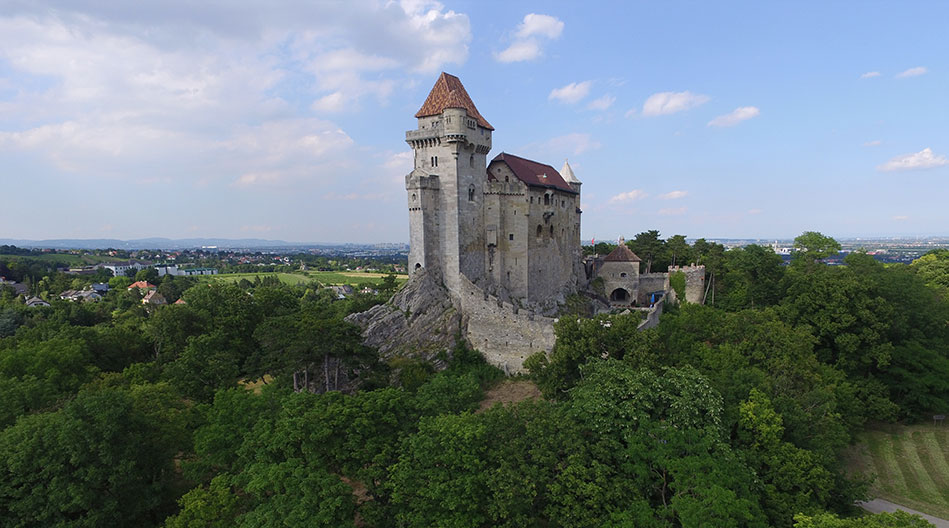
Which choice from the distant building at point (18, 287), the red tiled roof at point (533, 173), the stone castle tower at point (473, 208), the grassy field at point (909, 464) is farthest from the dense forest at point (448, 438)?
the distant building at point (18, 287)

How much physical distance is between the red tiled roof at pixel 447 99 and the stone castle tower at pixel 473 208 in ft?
0.33

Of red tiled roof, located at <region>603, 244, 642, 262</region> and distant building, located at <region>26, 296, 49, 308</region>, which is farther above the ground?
red tiled roof, located at <region>603, 244, 642, 262</region>

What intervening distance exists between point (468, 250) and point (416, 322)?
26.0 ft

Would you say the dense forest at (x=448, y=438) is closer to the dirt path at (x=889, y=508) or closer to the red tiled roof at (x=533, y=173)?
the dirt path at (x=889, y=508)

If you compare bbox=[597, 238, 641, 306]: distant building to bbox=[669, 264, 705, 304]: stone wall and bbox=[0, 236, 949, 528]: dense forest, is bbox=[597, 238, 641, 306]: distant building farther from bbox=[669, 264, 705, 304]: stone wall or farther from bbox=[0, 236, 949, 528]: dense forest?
bbox=[0, 236, 949, 528]: dense forest

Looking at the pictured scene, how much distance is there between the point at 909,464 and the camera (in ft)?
91.7

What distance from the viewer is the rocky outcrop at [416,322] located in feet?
123

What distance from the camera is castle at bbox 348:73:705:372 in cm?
3741

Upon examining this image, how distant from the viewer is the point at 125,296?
7538cm

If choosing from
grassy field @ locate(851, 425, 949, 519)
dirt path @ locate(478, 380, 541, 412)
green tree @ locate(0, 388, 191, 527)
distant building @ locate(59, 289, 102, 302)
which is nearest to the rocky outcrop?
dirt path @ locate(478, 380, 541, 412)

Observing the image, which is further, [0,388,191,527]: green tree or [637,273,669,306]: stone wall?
[637,273,669,306]: stone wall

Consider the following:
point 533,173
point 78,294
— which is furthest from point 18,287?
point 533,173

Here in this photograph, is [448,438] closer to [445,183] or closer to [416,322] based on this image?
[416,322]

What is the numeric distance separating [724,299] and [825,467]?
34294 mm
